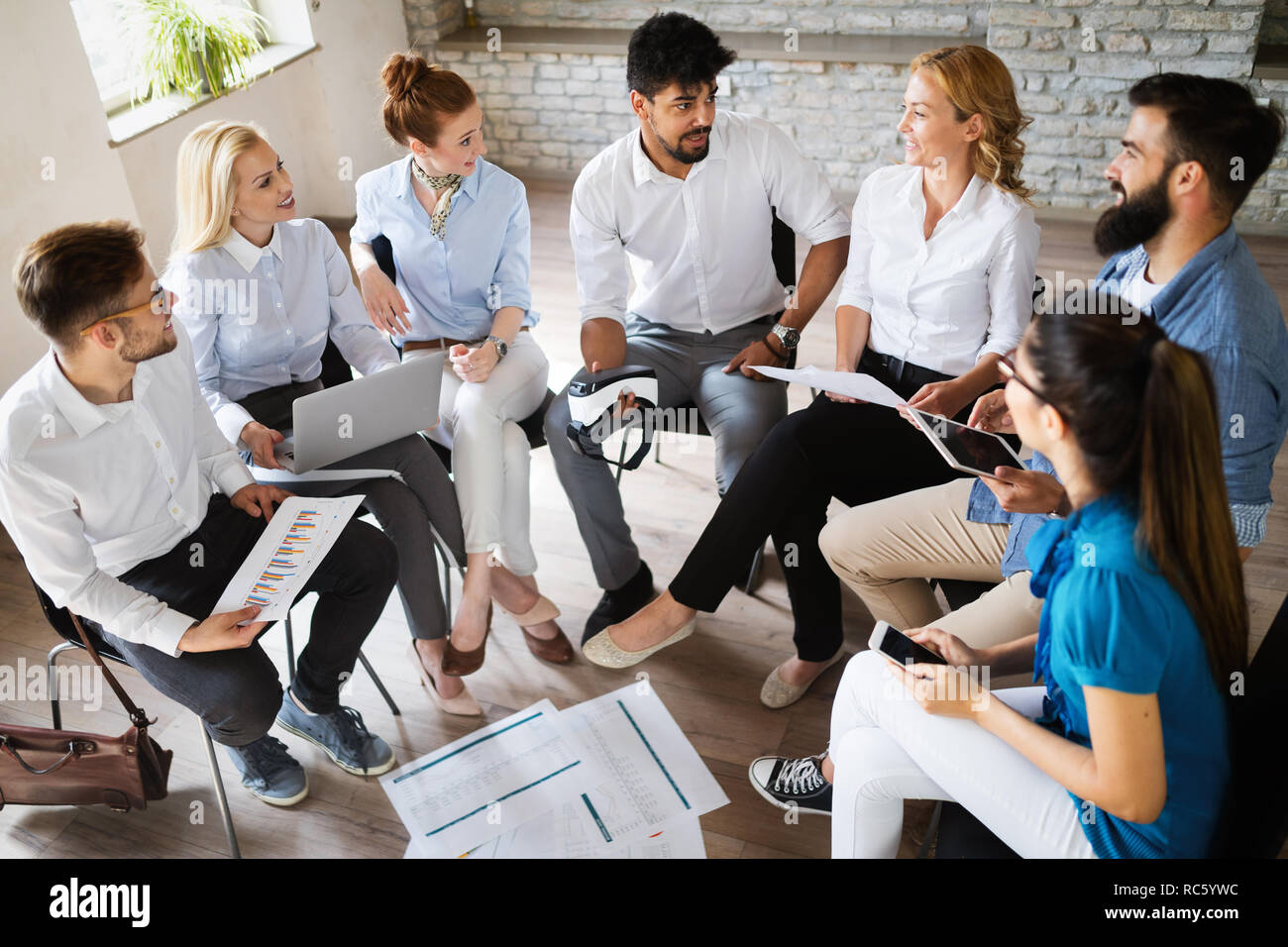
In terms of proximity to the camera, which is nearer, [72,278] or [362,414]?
[72,278]

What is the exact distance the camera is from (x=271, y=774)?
2.28 m

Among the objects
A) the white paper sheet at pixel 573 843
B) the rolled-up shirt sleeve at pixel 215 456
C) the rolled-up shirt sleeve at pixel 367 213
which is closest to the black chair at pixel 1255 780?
the white paper sheet at pixel 573 843

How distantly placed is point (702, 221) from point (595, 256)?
30 cm

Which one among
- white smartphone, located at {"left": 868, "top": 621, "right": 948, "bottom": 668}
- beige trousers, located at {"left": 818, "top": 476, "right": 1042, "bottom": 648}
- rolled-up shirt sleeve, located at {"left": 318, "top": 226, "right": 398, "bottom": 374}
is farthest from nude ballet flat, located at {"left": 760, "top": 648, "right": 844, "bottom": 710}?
rolled-up shirt sleeve, located at {"left": 318, "top": 226, "right": 398, "bottom": 374}

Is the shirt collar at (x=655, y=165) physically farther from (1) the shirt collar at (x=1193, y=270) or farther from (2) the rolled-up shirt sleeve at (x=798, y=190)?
(1) the shirt collar at (x=1193, y=270)

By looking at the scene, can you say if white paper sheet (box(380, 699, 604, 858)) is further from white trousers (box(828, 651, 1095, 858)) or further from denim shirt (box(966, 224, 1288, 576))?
denim shirt (box(966, 224, 1288, 576))

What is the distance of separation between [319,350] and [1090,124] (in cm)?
378

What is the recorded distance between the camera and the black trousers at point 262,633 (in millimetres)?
1971

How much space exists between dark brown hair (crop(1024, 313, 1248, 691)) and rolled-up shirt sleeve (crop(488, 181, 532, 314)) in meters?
1.67

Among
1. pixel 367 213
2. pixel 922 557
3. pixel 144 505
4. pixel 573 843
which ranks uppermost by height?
pixel 367 213

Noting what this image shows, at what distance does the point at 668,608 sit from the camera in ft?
7.92

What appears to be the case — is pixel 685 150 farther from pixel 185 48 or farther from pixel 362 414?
pixel 185 48

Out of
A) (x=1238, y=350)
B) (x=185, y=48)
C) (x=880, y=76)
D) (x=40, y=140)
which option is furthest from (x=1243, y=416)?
(x=185, y=48)

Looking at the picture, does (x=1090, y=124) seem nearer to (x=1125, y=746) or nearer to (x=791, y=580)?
(x=791, y=580)
